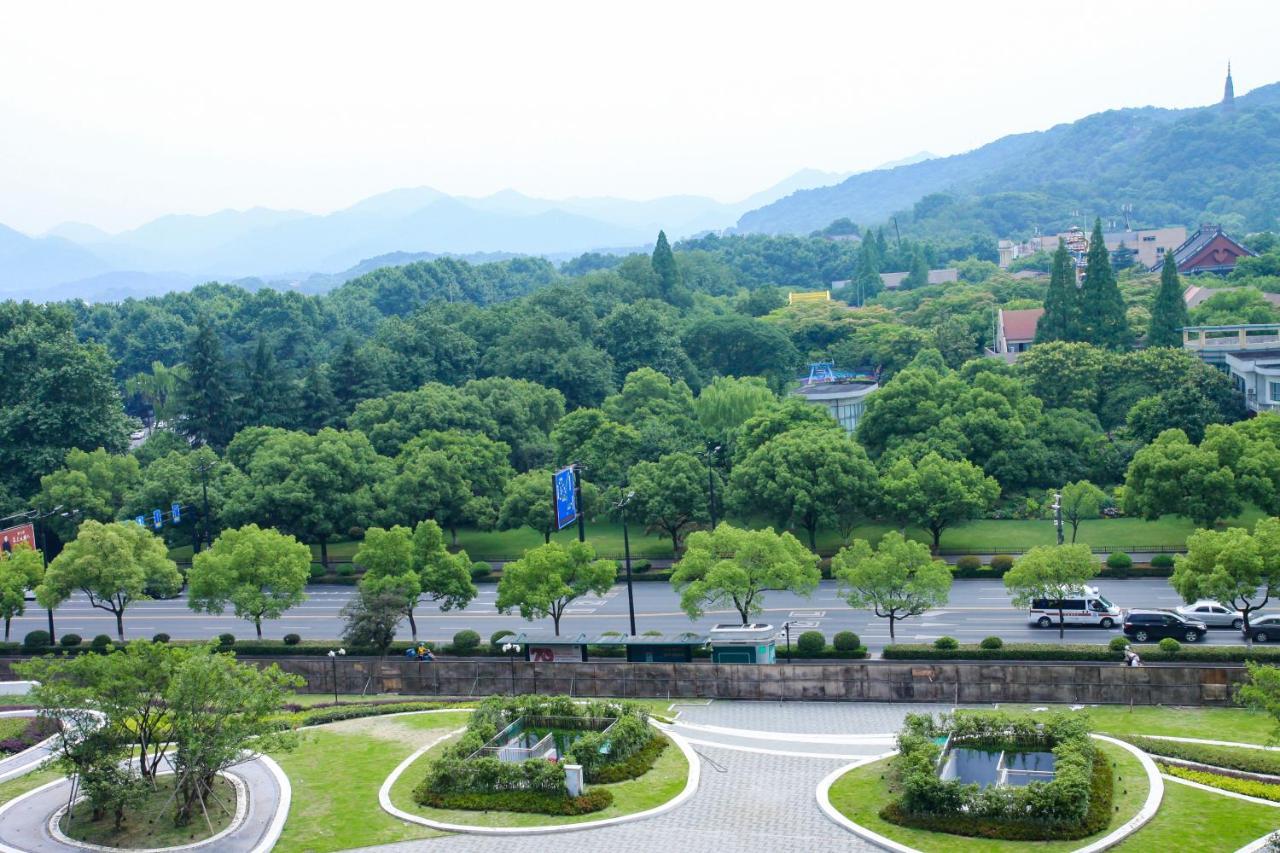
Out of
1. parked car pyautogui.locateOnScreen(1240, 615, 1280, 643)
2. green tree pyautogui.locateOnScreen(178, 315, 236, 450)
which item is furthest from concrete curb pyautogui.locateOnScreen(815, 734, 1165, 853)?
green tree pyautogui.locateOnScreen(178, 315, 236, 450)

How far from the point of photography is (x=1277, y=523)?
3731cm

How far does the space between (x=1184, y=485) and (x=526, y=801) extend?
32673 millimetres

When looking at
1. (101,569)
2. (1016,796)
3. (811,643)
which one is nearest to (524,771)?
(1016,796)

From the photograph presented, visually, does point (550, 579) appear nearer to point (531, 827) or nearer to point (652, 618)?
point (652, 618)

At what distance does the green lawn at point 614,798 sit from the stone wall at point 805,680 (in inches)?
248

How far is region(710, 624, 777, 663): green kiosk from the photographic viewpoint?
119ft

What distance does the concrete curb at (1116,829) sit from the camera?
2255 centimetres

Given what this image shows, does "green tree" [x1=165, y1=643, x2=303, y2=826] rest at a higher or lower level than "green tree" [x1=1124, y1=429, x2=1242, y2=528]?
lower

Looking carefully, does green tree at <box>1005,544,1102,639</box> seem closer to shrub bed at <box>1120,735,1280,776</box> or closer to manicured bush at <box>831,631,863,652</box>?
manicured bush at <box>831,631,863,652</box>

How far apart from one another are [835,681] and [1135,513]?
74.6 feet

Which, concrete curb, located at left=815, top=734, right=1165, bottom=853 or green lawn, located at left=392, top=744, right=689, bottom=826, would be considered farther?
green lawn, located at left=392, top=744, right=689, bottom=826

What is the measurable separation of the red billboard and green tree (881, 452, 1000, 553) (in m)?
37.3

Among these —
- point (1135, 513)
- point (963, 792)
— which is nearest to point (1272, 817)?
→ point (963, 792)

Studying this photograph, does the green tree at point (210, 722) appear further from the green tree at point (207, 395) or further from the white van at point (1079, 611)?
the green tree at point (207, 395)
